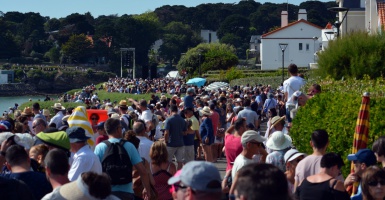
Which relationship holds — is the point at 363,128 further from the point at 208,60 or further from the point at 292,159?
the point at 208,60

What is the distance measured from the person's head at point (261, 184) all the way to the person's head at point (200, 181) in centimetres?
34

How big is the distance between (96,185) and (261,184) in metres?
2.43

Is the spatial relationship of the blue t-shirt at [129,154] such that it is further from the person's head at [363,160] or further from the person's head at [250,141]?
the person's head at [363,160]

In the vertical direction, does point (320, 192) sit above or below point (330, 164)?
below

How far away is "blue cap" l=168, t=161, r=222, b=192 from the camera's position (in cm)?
514

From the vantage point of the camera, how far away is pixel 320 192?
801 centimetres

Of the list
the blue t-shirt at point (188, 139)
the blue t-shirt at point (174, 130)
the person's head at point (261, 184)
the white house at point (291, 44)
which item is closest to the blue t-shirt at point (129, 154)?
the person's head at point (261, 184)

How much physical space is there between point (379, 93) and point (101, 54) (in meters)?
169

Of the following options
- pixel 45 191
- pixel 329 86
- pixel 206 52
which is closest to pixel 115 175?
pixel 45 191

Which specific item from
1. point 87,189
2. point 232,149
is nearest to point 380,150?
point 87,189

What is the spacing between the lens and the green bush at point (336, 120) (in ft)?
40.1

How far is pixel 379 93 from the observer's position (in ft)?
45.1

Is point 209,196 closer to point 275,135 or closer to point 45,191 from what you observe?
point 45,191

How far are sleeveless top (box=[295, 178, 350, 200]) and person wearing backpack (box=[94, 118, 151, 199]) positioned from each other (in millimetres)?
2380
